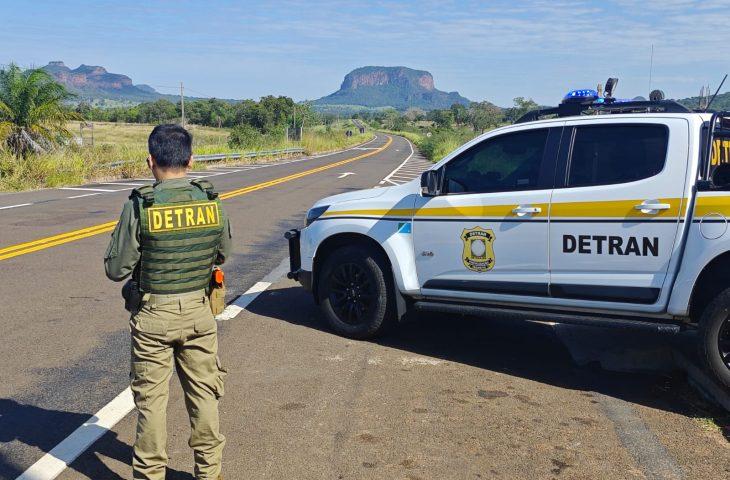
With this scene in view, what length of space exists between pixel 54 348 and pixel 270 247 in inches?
218

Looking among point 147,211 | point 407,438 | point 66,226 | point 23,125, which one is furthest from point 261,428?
point 23,125

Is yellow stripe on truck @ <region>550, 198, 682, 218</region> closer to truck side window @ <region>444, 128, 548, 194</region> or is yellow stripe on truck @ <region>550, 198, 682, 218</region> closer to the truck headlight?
truck side window @ <region>444, 128, 548, 194</region>

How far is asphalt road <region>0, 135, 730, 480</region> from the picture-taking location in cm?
414

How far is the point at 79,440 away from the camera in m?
4.34

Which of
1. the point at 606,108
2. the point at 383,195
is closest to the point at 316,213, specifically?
the point at 383,195

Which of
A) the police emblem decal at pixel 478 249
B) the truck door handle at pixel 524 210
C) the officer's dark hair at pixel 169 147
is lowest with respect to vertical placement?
the police emblem decal at pixel 478 249

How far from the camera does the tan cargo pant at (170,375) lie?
3602mm

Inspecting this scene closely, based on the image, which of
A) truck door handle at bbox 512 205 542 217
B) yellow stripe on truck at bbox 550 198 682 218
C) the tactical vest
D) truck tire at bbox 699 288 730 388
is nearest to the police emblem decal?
truck door handle at bbox 512 205 542 217

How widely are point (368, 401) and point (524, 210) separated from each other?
185cm

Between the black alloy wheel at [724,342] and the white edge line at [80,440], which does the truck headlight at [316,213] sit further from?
the black alloy wheel at [724,342]

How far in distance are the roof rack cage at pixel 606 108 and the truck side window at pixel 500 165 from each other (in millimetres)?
412

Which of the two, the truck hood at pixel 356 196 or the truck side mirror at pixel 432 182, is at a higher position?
the truck side mirror at pixel 432 182

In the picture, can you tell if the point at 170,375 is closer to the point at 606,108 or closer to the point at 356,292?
the point at 356,292

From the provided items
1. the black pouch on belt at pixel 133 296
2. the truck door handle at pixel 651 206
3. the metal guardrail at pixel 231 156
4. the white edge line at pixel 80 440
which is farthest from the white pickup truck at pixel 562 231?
the metal guardrail at pixel 231 156
